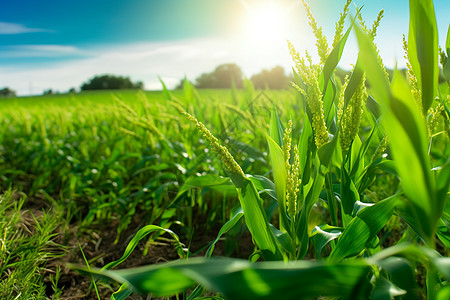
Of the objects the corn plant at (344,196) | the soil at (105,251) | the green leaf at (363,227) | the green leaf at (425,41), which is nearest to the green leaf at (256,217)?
the corn plant at (344,196)

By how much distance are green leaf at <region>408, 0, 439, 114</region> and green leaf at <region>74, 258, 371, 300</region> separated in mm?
430

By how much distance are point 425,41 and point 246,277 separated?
1.89 ft

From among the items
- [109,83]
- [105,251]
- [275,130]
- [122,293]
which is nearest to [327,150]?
[275,130]

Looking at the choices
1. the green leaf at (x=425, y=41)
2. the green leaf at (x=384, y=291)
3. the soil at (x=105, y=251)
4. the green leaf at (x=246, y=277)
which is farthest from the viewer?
the soil at (x=105, y=251)

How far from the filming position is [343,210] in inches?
36.9

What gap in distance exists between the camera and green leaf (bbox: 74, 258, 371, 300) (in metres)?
0.46

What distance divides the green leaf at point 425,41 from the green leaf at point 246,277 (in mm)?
430

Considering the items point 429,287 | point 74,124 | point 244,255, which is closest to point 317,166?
point 429,287

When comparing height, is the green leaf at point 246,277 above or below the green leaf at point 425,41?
below

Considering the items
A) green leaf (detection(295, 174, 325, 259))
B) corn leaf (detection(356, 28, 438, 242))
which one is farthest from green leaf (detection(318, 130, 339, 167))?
corn leaf (detection(356, 28, 438, 242))

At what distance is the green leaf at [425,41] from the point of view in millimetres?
738

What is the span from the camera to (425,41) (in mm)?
743

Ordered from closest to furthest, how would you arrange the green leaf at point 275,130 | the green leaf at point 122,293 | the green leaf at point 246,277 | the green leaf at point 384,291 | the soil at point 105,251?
the green leaf at point 246,277
the green leaf at point 384,291
the green leaf at point 122,293
the green leaf at point 275,130
the soil at point 105,251

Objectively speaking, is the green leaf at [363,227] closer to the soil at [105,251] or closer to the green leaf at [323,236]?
the green leaf at [323,236]
